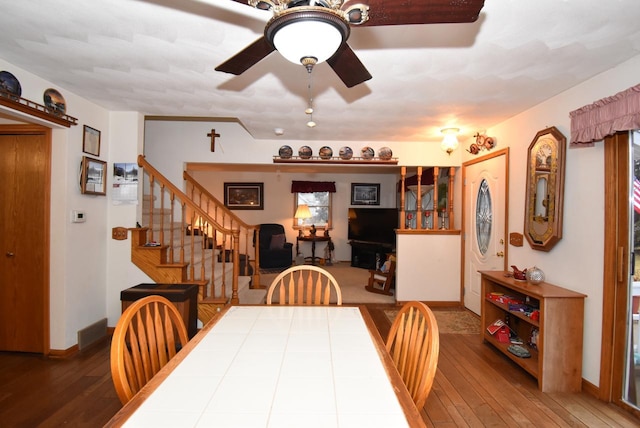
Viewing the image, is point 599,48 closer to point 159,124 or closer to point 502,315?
point 502,315

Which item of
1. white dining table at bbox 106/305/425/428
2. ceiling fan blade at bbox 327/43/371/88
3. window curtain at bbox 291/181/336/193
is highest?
ceiling fan blade at bbox 327/43/371/88

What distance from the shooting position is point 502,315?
10.3 ft

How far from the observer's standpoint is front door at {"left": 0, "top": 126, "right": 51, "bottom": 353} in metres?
2.77

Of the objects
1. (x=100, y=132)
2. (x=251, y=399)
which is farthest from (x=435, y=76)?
Result: (x=100, y=132)

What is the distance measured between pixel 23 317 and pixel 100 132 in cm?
180

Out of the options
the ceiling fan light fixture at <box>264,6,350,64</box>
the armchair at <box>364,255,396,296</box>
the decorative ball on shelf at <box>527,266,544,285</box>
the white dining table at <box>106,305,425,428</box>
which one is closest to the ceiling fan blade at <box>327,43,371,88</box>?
the ceiling fan light fixture at <box>264,6,350,64</box>

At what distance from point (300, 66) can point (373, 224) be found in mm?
5104

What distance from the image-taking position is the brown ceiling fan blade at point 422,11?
3.46ft

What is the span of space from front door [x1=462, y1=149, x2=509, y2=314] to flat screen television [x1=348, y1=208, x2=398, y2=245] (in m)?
2.27

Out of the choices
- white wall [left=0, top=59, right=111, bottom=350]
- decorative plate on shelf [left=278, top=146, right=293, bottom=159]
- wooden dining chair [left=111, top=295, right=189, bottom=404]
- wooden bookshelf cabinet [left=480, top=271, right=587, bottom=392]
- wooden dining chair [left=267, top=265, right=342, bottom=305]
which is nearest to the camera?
Answer: wooden dining chair [left=111, top=295, right=189, bottom=404]

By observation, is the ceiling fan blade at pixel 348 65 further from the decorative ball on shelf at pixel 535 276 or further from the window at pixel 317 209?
the window at pixel 317 209

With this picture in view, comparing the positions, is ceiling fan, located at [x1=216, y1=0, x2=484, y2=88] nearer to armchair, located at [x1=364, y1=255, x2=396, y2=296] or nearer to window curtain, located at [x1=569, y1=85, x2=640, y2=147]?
window curtain, located at [x1=569, y1=85, x2=640, y2=147]

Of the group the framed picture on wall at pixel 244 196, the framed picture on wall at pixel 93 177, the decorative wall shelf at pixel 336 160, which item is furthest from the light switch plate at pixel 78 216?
the framed picture on wall at pixel 244 196

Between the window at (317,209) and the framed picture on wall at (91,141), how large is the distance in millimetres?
4924
